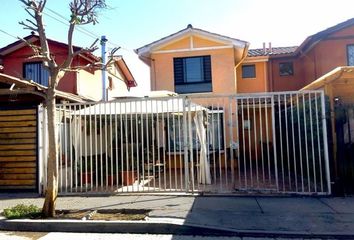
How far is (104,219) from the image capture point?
6.80m

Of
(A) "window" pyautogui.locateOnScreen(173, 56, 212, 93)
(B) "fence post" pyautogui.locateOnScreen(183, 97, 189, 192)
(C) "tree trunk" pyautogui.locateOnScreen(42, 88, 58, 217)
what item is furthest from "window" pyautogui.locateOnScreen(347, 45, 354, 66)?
(C) "tree trunk" pyautogui.locateOnScreen(42, 88, 58, 217)

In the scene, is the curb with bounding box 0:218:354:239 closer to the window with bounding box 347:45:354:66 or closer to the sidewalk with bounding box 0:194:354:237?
the sidewalk with bounding box 0:194:354:237

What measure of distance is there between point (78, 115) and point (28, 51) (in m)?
8.91

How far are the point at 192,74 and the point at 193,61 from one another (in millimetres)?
631

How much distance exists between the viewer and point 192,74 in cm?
1612

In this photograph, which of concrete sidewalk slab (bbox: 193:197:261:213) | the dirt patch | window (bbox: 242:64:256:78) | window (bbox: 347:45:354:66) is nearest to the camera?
the dirt patch

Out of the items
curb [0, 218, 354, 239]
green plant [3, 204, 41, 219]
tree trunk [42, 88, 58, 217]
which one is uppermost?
tree trunk [42, 88, 58, 217]

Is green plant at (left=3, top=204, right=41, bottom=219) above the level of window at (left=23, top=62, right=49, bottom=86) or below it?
below

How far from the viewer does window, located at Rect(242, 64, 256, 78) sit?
19.2 m

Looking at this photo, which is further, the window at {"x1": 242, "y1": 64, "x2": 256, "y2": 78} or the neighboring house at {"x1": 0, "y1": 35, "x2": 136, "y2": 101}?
the window at {"x1": 242, "y1": 64, "x2": 256, "y2": 78}

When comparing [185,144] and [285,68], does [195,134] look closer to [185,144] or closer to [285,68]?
[185,144]

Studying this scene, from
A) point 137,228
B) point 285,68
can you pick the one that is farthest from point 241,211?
point 285,68

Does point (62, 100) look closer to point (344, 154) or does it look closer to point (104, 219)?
point (104, 219)

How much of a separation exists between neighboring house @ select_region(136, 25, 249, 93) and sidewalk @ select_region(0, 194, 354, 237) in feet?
26.9
